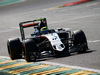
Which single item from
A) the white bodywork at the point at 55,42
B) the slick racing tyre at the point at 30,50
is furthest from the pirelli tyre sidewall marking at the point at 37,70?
the white bodywork at the point at 55,42

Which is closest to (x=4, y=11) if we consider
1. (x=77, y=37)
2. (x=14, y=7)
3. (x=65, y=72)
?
(x=14, y=7)

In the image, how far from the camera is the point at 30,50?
10.2 metres

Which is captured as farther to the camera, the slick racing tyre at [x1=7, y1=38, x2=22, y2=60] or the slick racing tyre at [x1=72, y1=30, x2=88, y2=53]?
the slick racing tyre at [x1=7, y1=38, x2=22, y2=60]

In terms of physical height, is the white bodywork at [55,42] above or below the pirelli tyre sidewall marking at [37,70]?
above

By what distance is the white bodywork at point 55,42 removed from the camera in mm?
10135

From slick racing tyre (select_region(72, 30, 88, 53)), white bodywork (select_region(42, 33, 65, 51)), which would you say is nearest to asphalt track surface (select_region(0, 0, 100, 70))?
slick racing tyre (select_region(72, 30, 88, 53))

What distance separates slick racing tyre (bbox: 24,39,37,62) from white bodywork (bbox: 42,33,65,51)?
555 millimetres

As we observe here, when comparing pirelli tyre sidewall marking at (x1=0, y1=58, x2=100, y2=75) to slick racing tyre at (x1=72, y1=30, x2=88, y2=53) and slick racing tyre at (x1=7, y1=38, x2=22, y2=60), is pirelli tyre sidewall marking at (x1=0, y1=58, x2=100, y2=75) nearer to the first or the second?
slick racing tyre at (x1=7, y1=38, x2=22, y2=60)

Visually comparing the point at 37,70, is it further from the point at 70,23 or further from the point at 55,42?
the point at 70,23

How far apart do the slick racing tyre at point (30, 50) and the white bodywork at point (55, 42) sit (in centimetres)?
55

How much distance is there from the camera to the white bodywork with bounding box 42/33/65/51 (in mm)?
10135

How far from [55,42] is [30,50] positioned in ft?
2.50

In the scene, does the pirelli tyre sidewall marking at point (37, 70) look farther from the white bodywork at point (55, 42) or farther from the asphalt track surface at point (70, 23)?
the white bodywork at point (55, 42)

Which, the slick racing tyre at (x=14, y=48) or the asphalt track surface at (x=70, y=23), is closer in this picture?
the asphalt track surface at (x=70, y=23)
